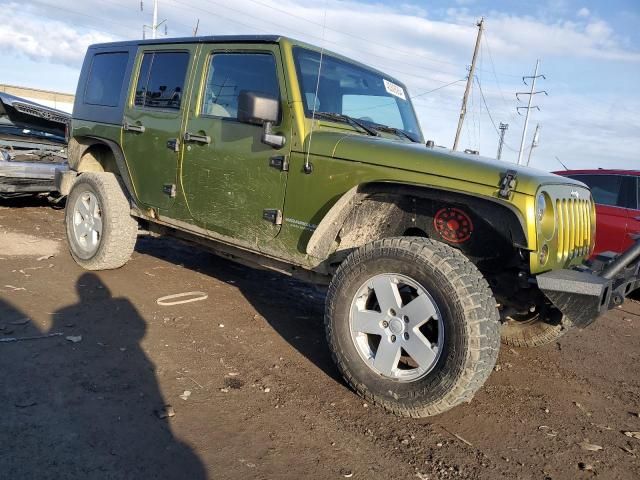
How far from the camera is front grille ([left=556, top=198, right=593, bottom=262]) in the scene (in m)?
2.97

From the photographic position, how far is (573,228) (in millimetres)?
3150

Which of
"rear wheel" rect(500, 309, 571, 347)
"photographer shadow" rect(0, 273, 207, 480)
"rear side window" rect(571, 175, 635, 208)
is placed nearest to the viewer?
"photographer shadow" rect(0, 273, 207, 480)

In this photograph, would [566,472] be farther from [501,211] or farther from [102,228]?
[102,228]

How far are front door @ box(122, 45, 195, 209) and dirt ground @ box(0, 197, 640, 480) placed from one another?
0.96 meters

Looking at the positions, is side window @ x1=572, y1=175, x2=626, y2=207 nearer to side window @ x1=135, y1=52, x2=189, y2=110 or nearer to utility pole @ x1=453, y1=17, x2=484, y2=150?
side window @ x1=135, y1=52, x2=189, y2=110

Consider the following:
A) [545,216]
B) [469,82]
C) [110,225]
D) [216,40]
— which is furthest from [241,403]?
[469,82]

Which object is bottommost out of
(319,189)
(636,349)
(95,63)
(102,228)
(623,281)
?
(636,349)

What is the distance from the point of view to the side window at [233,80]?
12.0ft

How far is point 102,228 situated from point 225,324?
1.68m

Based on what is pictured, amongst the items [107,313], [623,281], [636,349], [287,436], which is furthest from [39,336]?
[636,349]

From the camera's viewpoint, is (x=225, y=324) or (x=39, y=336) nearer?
(x=39, y=336)

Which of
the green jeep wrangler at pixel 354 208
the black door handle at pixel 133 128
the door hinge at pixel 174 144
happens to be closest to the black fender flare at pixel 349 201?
the green jeep wrangler at pixel 354 208

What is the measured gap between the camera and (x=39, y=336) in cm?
338

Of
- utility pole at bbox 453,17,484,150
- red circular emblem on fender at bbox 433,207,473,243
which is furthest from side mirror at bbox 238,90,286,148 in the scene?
utility pole at bbox 453,17,484,150
